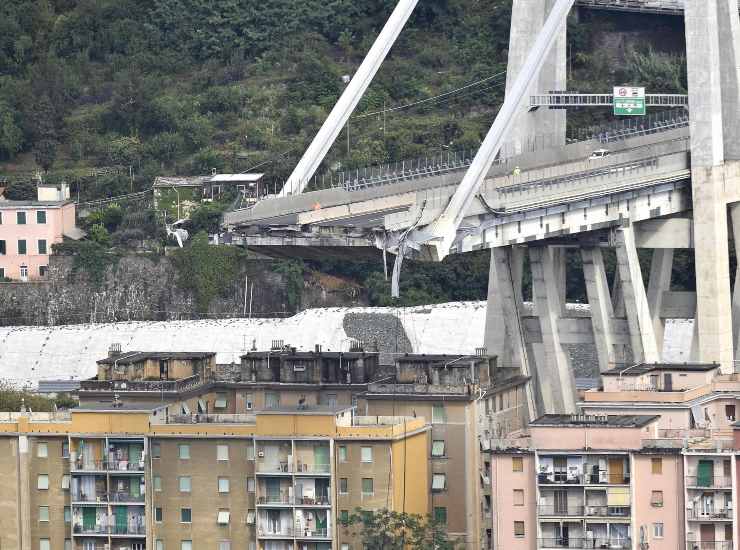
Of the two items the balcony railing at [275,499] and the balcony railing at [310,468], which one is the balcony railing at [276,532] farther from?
the balcony railing at [310,468]

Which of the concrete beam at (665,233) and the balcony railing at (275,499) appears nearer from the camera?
the balcony railing at (275,499)

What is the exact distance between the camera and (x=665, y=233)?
9006 cm

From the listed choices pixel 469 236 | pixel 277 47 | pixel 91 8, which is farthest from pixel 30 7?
pixel 469 236

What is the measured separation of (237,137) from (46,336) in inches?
591

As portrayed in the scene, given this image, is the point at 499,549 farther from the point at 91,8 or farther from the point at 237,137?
the point at 91,8

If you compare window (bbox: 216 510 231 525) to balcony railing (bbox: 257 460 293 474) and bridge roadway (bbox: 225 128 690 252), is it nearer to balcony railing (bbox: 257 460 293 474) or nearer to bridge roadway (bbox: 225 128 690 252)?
balcony railing (bbox: 257 460 293 474)

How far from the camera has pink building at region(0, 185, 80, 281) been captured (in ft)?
387

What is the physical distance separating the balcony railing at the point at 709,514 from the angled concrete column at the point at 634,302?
1912 centimetres

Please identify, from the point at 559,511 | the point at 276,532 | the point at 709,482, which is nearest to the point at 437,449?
the point at 276,532

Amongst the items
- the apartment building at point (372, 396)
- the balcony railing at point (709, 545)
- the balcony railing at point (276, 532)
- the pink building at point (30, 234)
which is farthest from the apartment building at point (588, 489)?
the pink building at point (30, 234)

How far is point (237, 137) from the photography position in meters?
123

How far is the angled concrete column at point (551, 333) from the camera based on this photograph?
8862 centimetres

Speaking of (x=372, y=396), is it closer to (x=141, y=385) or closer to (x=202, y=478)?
(x=202, y=478)

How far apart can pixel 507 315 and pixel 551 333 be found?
1.50 meters
